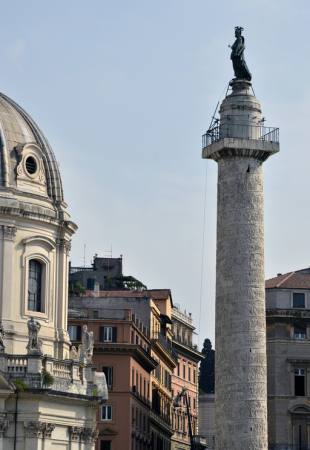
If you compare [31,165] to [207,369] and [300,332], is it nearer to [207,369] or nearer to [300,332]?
[300,332]

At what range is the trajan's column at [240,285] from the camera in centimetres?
8525

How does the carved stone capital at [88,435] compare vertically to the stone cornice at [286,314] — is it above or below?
below

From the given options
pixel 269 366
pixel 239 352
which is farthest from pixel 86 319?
pixel 239 352

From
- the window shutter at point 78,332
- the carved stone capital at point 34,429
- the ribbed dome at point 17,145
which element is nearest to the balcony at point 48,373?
the carved stone capital at point 34,429

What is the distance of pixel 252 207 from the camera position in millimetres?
87062

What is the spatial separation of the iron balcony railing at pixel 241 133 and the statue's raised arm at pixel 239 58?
3.26m

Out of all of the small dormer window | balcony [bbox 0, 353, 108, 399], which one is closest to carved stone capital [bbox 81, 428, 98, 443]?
balcony [bbox 0, 353, 108, 399]

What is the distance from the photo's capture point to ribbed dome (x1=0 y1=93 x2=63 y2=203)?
280 feet

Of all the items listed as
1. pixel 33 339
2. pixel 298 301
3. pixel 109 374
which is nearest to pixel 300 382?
pixel 298 301

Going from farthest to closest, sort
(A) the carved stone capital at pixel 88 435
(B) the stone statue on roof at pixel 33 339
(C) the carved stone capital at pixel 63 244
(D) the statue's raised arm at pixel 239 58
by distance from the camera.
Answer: (D) the statue's raised arm at pixel 239 58, (C) the carved stone capital at pixel 63 244, (A) the carved stone capital at pixel 88 435, (B) the stone statue on roof at pixel 33 339

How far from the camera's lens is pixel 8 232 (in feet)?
276

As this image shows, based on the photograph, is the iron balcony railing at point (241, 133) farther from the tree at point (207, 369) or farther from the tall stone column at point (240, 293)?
the tree at point (207, 369)

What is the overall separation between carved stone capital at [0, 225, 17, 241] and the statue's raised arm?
637 inches

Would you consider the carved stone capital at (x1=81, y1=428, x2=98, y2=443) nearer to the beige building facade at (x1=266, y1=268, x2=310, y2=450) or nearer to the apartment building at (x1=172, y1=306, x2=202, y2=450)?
the beige building facade at (x1=266, y1=268, x2=310, y2=450)
